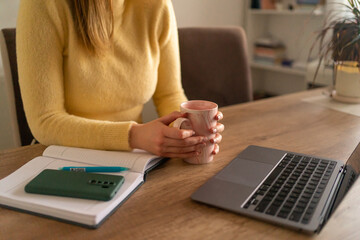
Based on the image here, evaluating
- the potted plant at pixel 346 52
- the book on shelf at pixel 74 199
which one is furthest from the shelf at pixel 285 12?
Result: the book on shelf at pixel 74 199

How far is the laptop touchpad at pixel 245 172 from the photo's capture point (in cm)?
69

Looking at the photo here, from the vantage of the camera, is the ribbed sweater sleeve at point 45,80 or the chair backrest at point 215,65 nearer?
the ribbed sweater sleeve at point 45,80

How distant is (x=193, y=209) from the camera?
2.02 feet

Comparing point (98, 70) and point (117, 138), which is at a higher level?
point (98, 70)

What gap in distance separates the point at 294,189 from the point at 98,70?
61 centimetres

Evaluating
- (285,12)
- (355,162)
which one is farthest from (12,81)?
(285,12)

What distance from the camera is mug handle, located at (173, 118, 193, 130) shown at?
2.50ft

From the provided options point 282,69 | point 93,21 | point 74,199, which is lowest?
point 282,69

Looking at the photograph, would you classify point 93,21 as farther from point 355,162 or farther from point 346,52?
point 346,52

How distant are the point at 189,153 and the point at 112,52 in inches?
16.3

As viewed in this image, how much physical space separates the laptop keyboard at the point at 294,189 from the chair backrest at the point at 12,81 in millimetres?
866

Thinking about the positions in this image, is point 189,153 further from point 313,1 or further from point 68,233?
point 313,1

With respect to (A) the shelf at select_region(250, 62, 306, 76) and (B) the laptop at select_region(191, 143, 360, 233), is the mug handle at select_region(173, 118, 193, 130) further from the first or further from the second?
(A) the shelf at select_region(250, 62, 306, 76)

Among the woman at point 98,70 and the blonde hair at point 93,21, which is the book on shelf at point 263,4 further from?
the blonde hair at point 93,21
